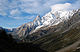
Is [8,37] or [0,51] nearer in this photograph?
[0,51]

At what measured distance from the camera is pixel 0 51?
1826 inches

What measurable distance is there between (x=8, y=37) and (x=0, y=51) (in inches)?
1404

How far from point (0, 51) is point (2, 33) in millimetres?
31672

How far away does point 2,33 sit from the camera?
76.2 meters

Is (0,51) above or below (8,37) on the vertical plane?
above

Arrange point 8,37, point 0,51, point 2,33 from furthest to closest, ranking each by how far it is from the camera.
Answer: point 8,37, point 2,33, point 0,51

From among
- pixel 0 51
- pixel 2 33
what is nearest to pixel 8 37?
pixel 2 33

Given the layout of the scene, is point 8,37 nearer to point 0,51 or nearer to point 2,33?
point 2,33

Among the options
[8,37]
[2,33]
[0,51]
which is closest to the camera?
[0,51]

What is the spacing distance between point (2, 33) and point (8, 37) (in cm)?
658

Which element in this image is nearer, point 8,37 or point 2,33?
point 2,33
